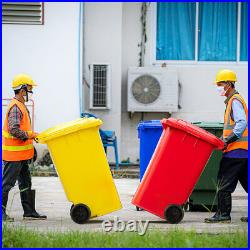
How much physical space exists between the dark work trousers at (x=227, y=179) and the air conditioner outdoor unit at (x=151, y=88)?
5774 mm

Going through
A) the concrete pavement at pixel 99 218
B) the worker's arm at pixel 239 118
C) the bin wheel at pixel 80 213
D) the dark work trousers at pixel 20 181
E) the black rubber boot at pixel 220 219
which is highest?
the worker's arm at pixel 239 118

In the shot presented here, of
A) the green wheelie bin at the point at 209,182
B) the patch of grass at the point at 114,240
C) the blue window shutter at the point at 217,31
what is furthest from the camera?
the blue window shutter at the point at 217,31

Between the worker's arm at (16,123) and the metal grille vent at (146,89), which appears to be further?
the metal grille vent at (146,89)

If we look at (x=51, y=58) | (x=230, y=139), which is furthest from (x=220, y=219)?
(x=51, y=58)

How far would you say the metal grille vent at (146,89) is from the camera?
523 inches

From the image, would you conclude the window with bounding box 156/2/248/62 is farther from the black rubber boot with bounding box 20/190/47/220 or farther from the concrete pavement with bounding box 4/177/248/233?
the black rubber boot with bounding box 20/190/47/220

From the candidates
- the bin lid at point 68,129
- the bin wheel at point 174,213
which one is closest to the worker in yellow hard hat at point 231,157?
the bin wheel at point 174,213

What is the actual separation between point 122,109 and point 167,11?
2.17m

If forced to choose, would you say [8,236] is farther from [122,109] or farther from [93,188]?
[122,109]

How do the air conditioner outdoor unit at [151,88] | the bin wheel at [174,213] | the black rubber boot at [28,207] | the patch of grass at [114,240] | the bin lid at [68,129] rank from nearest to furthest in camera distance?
the patch of grass at [114,240] → the bin lid at [68,129] → the bin wheel at [174,213] → the black rubber boot at [28,207] → the air conditioner outdoor unit at [151,88]

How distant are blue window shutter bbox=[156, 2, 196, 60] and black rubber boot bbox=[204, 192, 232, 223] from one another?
21.6ft

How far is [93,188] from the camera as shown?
7.45 metres

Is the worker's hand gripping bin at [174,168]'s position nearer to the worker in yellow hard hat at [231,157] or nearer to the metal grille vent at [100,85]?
the worker in yellow hard hat at [231,157]

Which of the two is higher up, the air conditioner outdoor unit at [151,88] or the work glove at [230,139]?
the air conditioner outdoor unit at [151,88]
